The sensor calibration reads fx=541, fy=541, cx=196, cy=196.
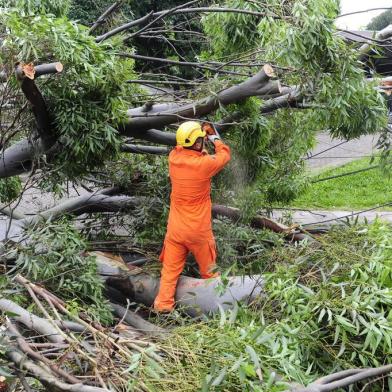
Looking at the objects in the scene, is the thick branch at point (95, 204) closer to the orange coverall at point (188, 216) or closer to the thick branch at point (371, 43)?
the orange coverall at point (188, 216)

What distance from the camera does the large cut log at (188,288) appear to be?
13.3 ft

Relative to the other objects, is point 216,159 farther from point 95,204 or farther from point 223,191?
point 95,204

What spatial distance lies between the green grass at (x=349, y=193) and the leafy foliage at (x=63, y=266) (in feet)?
24.0

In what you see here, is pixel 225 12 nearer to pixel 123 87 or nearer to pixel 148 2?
pixel 123 87

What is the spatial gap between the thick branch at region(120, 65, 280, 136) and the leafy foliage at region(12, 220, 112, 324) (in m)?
1.08

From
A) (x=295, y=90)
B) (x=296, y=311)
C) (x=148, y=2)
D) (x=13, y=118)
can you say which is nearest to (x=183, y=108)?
(x=295, y=90)

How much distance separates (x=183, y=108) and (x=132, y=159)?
5.21 ft

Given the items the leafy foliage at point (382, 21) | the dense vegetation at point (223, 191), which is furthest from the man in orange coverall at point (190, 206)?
the leafy foliage at point (382, 21)

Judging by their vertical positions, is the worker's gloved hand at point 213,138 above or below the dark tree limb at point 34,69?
below

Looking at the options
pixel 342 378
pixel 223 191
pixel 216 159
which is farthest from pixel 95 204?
pixel 342 378

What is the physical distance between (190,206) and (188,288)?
69cm

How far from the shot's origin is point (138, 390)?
2395 mm

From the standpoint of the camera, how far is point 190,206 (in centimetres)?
464

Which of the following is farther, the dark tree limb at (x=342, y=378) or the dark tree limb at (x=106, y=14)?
the dark tree limb at (x=106, y=14)
